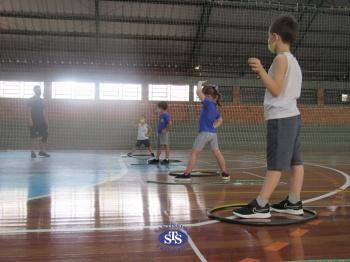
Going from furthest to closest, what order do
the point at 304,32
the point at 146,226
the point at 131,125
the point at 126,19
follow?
1. the point at 304,32
2. the point at 126,19
3. the point at 131,125
4. the point at 146,226

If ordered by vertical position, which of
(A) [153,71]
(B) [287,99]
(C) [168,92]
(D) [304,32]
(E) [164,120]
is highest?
(D) [304,32]

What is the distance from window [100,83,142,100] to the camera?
2146cm

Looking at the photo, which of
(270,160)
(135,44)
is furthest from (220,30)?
(270,160)

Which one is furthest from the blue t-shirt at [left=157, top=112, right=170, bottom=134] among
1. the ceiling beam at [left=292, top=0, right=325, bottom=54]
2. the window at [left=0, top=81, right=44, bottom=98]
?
A: the ceiling beam at [left=292, top=0, right=325, bottom=54]

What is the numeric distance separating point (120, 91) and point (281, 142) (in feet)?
62.0

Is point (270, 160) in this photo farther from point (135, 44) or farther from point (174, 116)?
point (135, 44)

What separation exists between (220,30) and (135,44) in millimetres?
4488

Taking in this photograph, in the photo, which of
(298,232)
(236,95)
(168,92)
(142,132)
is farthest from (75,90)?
(298,232)

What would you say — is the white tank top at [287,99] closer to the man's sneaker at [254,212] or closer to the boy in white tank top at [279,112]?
the boy in white tank top at [279,112]

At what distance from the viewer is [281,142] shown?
11.0 feet

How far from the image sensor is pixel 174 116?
20.2 m

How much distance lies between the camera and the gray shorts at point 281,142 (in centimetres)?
334

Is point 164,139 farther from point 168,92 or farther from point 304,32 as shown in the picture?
point 304,32

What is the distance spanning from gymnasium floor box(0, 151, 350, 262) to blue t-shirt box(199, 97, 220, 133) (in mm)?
1013
